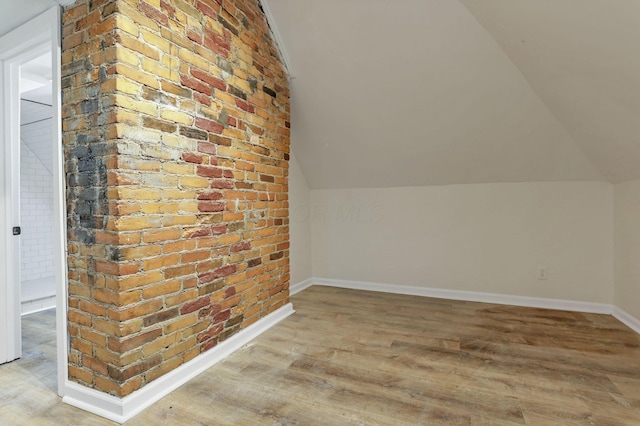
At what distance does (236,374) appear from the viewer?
2.00 metres

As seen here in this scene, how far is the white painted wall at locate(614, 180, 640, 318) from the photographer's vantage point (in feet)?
8.73

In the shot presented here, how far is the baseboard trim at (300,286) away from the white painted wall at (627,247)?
310cm

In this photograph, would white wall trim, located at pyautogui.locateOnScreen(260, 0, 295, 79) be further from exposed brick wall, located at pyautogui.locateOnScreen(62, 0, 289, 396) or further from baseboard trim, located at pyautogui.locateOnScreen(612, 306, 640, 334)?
baseboard trim, located at pyautogui.locateOnScreen(612, 306, 640, 334)

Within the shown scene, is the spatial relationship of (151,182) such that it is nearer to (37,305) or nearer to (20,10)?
(20,10)

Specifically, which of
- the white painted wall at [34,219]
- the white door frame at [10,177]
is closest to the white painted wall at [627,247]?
the white door frame at [10,177]

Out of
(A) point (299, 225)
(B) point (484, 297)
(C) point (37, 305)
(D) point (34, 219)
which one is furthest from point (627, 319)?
(D) point (34, 219)

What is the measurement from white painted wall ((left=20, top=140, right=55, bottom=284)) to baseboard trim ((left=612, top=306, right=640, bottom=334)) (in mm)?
6125

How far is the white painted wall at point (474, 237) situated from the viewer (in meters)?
3.14

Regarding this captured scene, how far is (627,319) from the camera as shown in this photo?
2.76m

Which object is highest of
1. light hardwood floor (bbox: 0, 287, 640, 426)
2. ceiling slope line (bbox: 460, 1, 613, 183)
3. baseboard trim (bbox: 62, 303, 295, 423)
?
ceiling slope line (bbox: 460, 1, 613, 183)

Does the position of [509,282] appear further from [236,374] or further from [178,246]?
[178,246]

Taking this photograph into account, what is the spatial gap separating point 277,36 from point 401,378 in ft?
9.24

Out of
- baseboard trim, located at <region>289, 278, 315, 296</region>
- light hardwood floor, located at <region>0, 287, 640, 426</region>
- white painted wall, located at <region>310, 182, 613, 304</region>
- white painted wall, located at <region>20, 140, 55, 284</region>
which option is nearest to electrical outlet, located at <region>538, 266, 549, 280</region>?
white painted wall, located at <region>310, 182, 613, 304</region>

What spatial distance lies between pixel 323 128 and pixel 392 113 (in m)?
0.75
